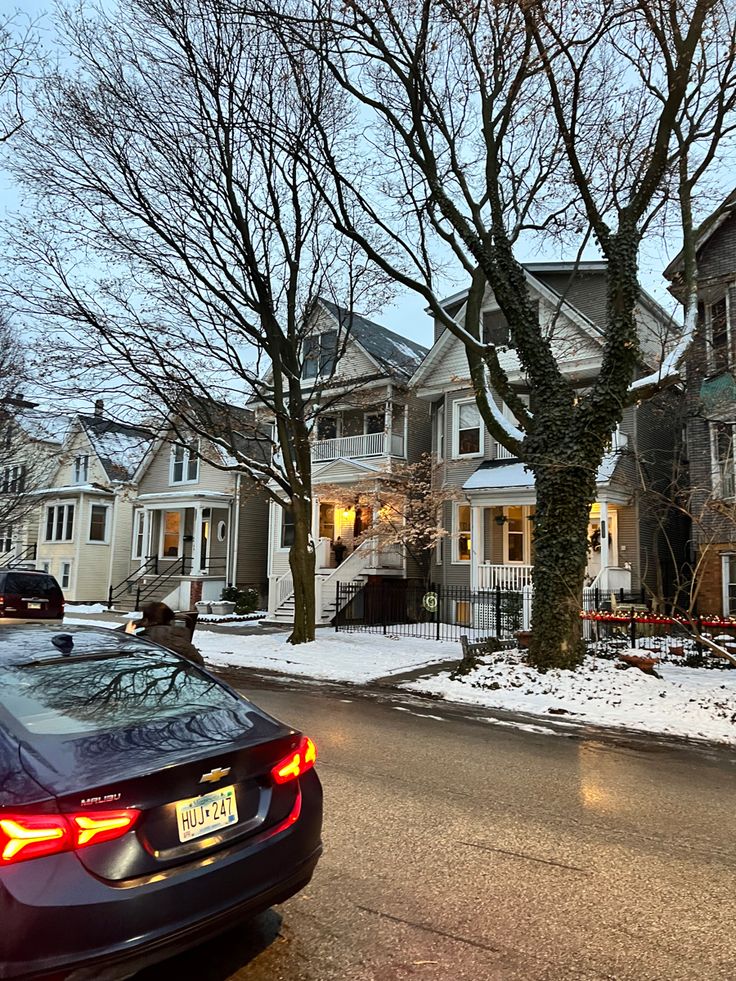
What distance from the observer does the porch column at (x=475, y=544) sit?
66.6 ft

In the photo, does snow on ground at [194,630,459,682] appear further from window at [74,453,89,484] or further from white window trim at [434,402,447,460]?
window at [74,453,89,484]

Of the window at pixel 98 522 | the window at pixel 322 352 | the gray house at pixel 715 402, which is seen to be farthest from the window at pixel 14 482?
the gray house at pixel 715 402

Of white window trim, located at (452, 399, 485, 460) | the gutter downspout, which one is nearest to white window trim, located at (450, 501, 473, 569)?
Result: white window trim, located at (452, 399, 485, 460)

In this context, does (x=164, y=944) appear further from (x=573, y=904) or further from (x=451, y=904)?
(x=573, y=904)

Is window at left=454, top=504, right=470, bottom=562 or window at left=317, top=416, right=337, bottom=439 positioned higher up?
window at left=317, top=416, right=337, bottom=439

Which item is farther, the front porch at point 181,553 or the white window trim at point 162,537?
the white window trim at point 162,537

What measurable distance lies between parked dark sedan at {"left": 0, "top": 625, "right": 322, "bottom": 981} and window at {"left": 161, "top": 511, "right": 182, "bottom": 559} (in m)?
27.6

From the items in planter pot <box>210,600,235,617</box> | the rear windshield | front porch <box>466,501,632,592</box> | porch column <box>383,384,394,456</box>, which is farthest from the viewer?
planter pot <box>210,600,235,617</box>

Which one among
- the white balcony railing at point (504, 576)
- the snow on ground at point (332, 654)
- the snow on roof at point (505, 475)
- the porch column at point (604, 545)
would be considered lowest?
the snow on ground at point (332, 654)

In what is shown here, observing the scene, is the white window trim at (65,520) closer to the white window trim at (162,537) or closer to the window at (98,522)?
the window at (98,522)

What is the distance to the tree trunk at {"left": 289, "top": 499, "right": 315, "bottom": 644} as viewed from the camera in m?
15.7

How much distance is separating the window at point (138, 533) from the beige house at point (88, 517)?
85 cm

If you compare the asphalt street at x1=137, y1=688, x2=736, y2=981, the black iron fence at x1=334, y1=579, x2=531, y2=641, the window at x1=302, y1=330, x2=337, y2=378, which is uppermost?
the window at x1=302, y1=330, x2=337, y2=378

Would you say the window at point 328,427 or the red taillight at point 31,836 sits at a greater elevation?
the window at point 328,427
